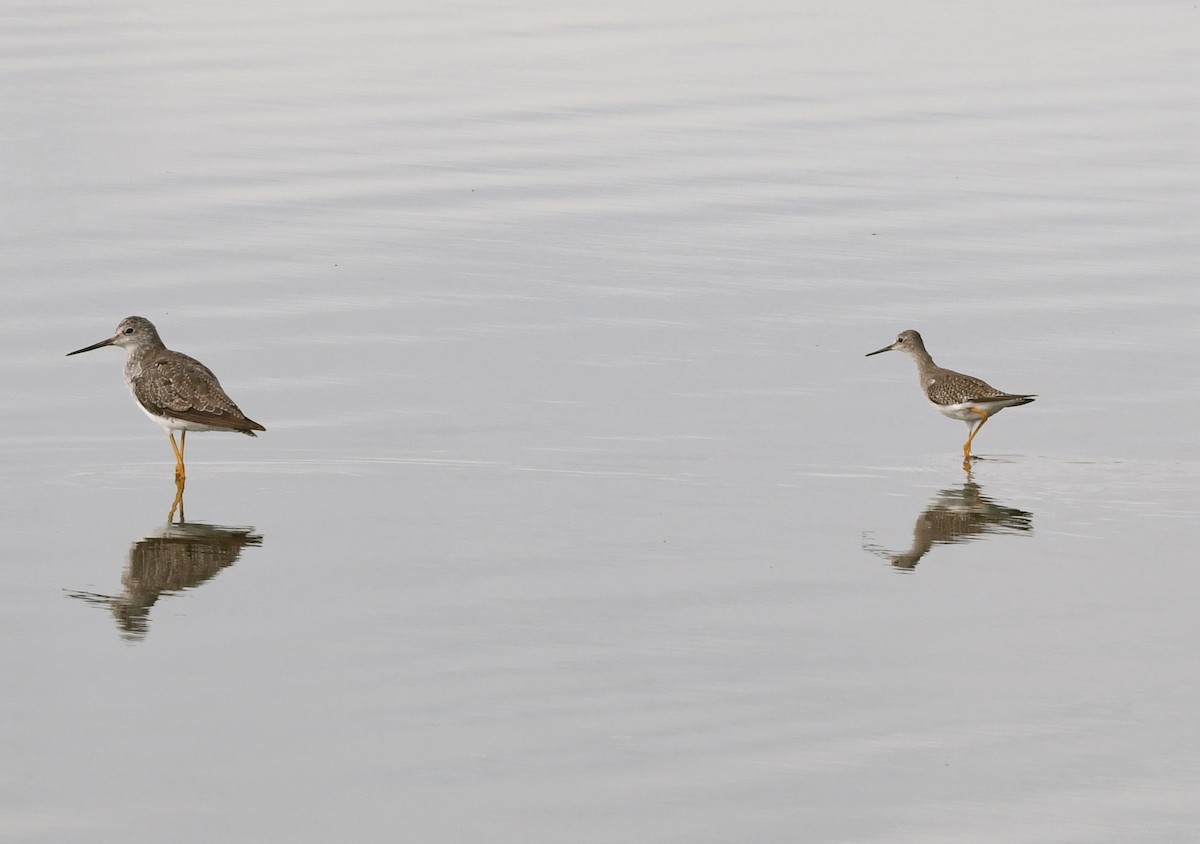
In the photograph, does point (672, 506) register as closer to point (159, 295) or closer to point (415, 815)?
point (415, 815)

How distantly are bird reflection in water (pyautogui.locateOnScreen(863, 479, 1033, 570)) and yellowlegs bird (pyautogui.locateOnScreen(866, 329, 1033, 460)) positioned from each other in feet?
4.43

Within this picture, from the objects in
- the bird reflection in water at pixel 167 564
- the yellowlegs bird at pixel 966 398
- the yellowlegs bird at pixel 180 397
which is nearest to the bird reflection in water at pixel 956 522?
the yellowlegs bird at pixel 966 398

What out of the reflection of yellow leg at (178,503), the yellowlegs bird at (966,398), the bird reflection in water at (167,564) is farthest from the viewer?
the yellowlegs bird at (966,398)

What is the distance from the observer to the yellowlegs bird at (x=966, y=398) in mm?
13906

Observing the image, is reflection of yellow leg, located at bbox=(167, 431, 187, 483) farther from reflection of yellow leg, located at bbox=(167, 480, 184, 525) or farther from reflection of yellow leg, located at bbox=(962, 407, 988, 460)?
reflection of yellow leg, located at bbox=(962, 407, 988, 460)

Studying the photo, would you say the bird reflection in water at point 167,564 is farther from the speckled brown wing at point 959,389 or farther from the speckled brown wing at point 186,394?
the speckled brown wing at point 959,389

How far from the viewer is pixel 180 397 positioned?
12984mm

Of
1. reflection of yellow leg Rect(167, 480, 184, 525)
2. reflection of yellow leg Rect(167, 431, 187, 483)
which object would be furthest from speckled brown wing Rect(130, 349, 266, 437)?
reflection of yellow leg Rect(167, 480, 184, 525)

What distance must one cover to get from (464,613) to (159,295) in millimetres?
7568

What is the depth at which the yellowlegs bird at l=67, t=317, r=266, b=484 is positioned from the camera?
1284cm

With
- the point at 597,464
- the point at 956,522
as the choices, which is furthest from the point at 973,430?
the point at 597,464

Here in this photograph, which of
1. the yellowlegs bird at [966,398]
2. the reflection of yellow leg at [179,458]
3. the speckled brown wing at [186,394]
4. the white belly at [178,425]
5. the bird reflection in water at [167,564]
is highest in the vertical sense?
the yellowlegs bird at [966,398]

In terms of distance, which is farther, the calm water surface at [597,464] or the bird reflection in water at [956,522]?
the bird reflection in water at [956,522]

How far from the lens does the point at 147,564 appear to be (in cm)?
1072
